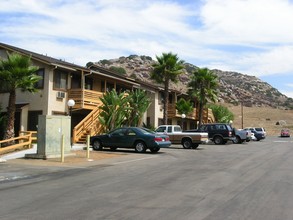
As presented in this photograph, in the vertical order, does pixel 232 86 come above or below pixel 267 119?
above

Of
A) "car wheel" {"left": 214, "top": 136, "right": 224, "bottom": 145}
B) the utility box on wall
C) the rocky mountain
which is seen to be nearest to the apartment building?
the utility box on wall

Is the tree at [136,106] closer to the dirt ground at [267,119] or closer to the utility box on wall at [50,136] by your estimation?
the utility box on wall at [50,136]

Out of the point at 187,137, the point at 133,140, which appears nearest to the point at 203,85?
the point at 187,137

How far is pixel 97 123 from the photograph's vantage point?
31.4m

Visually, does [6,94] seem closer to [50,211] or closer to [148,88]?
[148,88]

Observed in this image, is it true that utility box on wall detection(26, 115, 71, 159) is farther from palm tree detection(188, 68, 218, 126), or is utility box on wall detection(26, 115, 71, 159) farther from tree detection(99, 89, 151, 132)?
palm tree detection(188, 68, 218, 126)

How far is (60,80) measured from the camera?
103 ft

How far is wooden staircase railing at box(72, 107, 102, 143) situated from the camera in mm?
29062

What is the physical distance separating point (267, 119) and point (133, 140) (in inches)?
3585

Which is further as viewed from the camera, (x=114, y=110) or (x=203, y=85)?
(x=203, y=85)

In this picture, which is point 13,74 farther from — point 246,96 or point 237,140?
point 246,96

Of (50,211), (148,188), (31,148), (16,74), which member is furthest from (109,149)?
(50,211)

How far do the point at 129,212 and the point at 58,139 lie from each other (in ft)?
43.6

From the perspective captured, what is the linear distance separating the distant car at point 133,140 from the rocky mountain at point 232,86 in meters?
90.7
